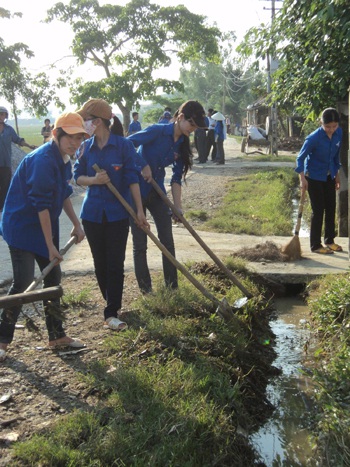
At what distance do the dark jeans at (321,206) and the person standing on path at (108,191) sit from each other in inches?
141

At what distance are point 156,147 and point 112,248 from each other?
3.73 ft

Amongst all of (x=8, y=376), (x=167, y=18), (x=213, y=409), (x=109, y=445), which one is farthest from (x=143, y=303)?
(x=167, y=18)

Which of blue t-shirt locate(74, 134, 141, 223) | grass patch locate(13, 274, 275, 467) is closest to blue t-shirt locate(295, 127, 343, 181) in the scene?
grass patch locate(13, 274, 275, 467)

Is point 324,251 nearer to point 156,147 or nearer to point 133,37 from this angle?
point 156,147

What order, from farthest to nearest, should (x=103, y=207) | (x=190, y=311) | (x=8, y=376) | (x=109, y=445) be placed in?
(x=190, y=311), (x=103, y=207), (x=8, y=376), (x=109, y=445)

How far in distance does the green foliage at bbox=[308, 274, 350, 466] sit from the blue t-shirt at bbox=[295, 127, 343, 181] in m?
A: 2.22

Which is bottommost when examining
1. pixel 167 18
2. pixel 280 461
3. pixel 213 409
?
pixel 280 461

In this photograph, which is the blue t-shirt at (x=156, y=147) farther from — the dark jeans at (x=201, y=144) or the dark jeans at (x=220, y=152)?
the dark jeans at (x=220, y=152)

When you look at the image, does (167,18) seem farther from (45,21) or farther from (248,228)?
(248,228)

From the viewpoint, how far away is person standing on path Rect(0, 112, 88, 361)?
437cm

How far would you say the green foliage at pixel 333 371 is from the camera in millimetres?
3686

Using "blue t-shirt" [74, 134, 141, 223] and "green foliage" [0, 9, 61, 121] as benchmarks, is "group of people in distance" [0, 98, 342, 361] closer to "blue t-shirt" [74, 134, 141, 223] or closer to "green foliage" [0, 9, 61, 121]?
"blue t-shirt" [74, 134, 141, 223]

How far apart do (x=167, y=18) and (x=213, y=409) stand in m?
27.1

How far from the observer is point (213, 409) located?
380 centimetres
